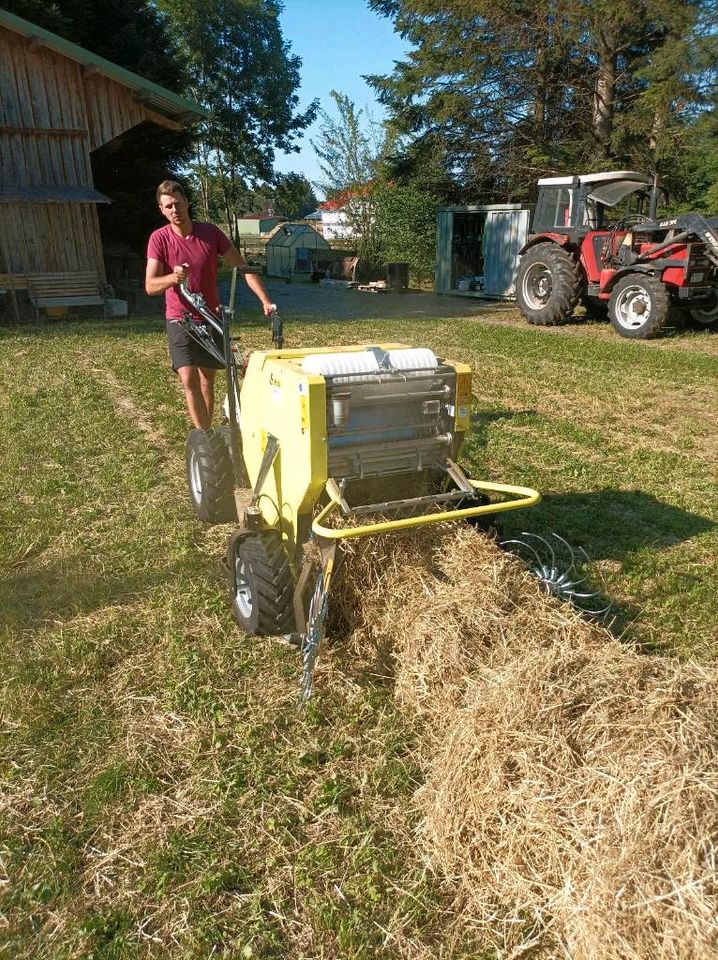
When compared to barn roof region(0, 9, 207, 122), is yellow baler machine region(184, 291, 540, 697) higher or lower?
lower

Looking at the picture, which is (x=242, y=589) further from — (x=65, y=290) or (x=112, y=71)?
(x=112, y=71)

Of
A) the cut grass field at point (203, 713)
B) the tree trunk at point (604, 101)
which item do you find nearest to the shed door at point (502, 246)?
the tree trunk at point (604, 101)

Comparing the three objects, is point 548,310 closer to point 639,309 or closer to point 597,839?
point 639,309

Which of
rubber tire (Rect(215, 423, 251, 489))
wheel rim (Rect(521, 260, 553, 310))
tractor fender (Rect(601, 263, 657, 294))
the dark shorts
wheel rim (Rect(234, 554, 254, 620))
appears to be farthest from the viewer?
wheel rim (Rect(521, 260, 553, 310))

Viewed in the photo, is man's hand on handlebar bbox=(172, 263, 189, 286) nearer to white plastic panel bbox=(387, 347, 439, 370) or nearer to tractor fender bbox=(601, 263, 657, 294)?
white plastic panel bbox=(387, 347, 439, 370)

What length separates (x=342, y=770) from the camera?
2.48m

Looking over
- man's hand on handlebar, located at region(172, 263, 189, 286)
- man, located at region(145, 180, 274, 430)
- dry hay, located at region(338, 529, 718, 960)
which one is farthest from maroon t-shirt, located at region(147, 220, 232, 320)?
dry hay, located at region(338, 529, 718, 960)

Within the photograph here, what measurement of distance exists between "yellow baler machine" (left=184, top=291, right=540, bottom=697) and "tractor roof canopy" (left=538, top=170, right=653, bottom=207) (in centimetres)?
1009

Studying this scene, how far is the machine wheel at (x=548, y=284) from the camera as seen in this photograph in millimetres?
11766

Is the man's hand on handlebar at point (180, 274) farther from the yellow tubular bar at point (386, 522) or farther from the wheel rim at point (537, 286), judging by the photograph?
the wheel rim at point (537, 286)

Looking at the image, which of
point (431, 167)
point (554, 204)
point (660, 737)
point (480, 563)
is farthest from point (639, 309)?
point (431, 167)

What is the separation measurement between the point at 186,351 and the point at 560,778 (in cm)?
337

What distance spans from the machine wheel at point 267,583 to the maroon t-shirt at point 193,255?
6.45ft

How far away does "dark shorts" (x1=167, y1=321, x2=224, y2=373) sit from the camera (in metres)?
4.44
